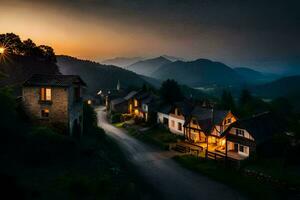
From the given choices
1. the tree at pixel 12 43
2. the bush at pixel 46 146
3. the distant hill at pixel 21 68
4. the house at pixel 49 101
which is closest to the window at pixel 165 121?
the distant hill at pixel 21 68

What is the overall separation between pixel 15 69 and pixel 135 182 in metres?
37.8

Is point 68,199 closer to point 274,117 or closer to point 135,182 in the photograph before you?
Result: point 135,182

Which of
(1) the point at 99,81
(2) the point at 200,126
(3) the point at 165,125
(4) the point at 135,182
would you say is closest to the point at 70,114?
(4) the point at 135,182

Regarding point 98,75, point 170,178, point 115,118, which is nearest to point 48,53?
point 115,118

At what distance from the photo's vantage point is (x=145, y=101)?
6969 cm

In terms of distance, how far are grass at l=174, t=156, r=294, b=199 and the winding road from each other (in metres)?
1.02

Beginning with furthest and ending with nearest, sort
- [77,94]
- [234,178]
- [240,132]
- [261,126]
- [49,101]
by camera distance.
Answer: [261,126], [240,132], [77,94], [49,101], [234,178]

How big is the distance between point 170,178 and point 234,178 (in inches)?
290

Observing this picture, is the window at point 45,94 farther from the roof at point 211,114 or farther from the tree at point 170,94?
the tree at point 170,94

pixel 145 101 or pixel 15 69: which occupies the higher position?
pixel 15 69

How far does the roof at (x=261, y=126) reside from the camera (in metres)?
37.7

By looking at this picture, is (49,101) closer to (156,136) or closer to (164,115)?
(156,136)

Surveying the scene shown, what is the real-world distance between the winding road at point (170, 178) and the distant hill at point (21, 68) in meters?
24.6

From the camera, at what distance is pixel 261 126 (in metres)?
39.4
